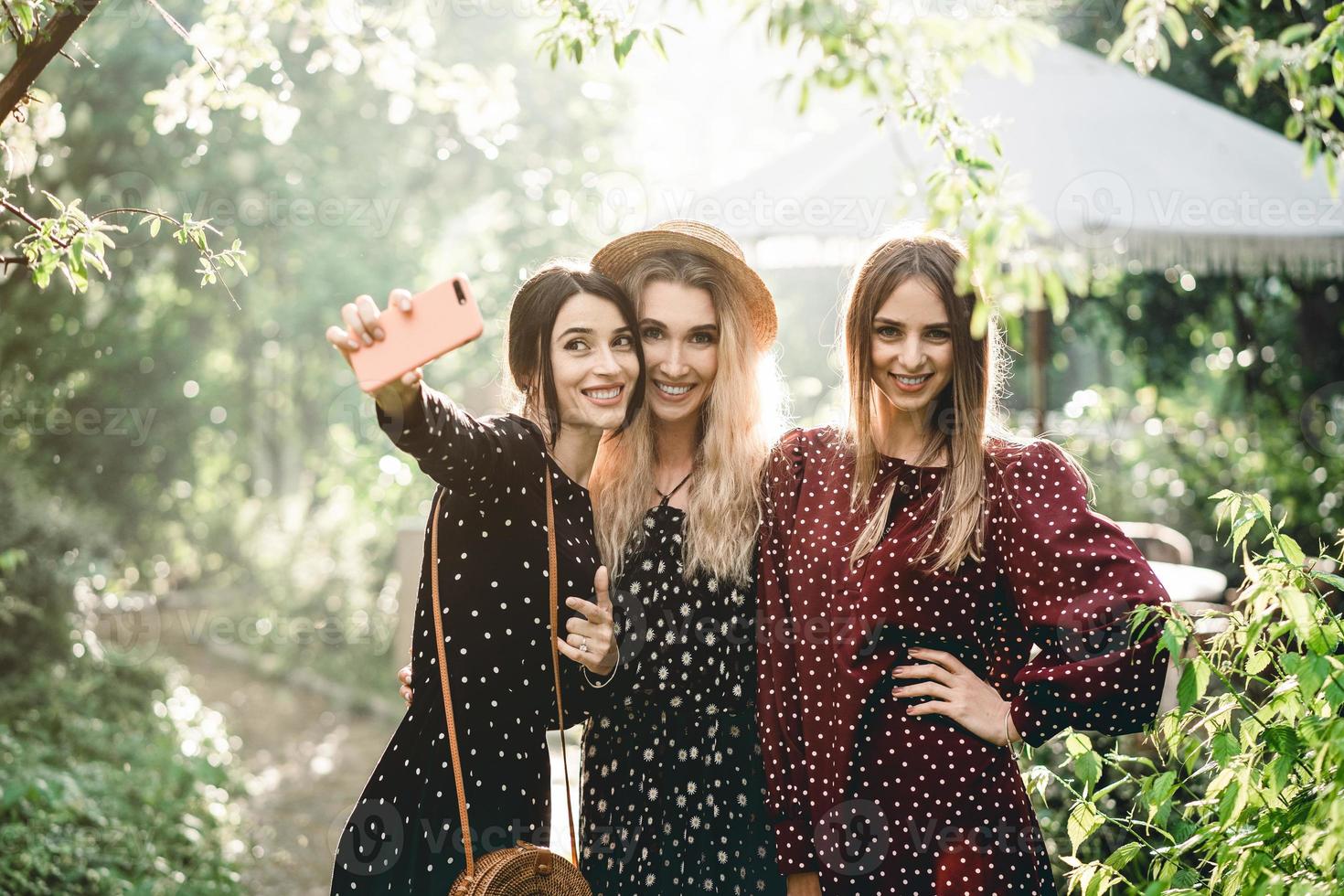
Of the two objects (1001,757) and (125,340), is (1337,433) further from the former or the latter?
(125,340)

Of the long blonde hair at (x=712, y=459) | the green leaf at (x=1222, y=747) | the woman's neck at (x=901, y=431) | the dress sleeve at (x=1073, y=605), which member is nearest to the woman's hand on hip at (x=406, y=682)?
the long blonde hair at (x=712, y=459)

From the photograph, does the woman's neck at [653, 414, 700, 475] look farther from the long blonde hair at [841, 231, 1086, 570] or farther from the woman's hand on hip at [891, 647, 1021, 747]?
the woman's hand on hip at [891, 647, 1021, 747]

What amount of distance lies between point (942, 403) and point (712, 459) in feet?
1.75

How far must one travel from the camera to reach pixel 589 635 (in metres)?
2.35

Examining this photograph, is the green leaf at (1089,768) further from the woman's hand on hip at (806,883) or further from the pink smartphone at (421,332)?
the pink smartphone at (421,332)

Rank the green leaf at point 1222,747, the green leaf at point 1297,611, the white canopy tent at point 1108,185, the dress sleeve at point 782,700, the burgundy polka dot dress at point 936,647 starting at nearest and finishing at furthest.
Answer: the green leaf at point 1297,611 < the green leaf at point 1222,747 < the burgundy polka dot dress at point 936,647 < the dress sleeve at point 782,700 < the white canopy tent at point 1108,185

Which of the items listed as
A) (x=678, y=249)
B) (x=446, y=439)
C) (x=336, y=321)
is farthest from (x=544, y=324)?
(x=336, y=321)

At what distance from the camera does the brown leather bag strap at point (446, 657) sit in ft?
7.16

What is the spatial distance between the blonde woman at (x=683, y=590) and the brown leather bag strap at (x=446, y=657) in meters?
0.26

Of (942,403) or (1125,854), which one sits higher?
(942,403)

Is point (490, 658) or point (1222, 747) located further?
point (490, 658)

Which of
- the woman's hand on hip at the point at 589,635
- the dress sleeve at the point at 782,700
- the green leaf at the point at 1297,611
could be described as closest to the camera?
the green leaf at the point at 1297,611

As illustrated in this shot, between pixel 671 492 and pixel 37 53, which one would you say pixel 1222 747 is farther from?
pixel 37 53

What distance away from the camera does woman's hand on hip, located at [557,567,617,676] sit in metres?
2.33
